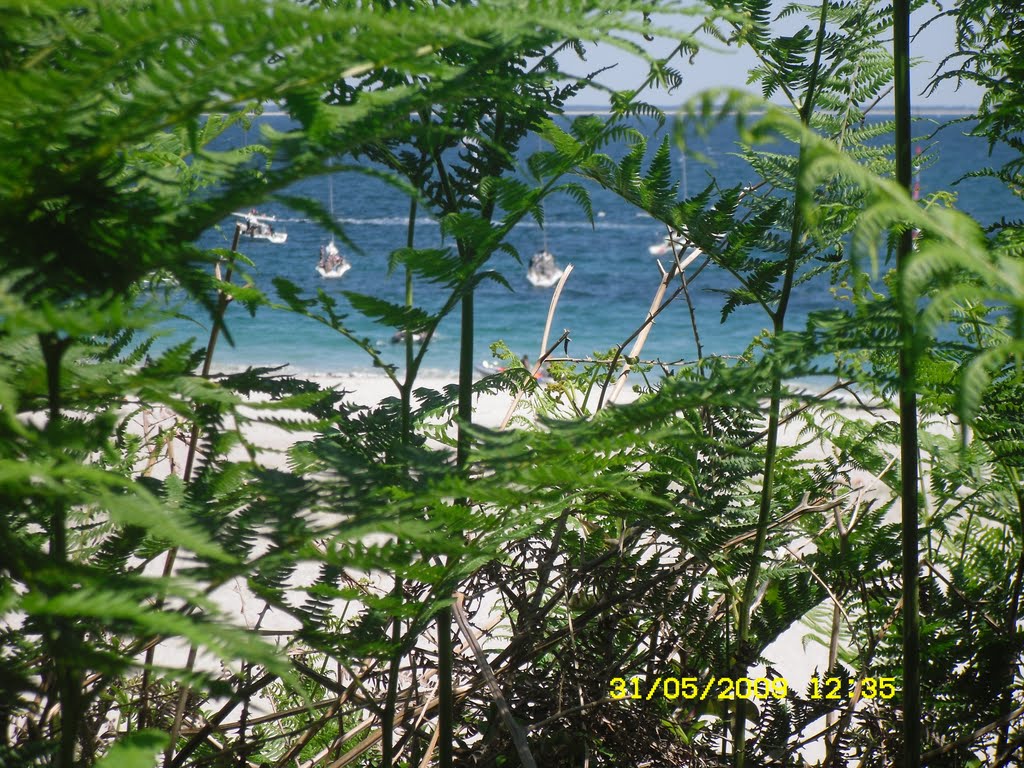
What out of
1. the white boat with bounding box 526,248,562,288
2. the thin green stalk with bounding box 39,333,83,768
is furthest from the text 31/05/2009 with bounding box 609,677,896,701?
the white boat with bounding box 526,248,562,288

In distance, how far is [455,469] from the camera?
1.91 ft

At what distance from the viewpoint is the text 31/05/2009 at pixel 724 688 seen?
98 centimetres

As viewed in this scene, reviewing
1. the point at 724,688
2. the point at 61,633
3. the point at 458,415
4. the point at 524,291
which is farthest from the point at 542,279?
the point at 61,633

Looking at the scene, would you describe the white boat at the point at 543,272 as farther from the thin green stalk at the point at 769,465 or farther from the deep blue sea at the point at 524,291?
the thin green stalk at the point at 769,465

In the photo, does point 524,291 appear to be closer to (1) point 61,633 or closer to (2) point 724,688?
(2) point 724,688

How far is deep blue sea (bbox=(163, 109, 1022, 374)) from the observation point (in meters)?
9.04

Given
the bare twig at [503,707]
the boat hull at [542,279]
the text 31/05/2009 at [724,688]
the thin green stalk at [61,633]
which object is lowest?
the text 31/05/2009 at [724,688]

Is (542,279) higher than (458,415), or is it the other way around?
(542,279)

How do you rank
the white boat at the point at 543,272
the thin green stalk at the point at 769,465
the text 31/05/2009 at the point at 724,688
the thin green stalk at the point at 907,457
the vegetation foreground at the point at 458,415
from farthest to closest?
the white boat at the point at 543,272
the text 31/05/2009 at the point at 724,688
the thin green stalk at the point at 769,465
the thin green stalk at the point at 907,457
the vegetation foreground at the point at 458,415

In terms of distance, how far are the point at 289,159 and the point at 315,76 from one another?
0.18 feet

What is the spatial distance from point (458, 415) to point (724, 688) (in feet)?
1.92

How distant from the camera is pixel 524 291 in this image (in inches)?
597

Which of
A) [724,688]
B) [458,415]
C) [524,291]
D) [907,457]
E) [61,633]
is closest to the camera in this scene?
[61,633]

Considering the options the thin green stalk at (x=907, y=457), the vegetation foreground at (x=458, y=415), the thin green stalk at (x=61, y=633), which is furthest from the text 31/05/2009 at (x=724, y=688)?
the thin green stalk at (x=61, y=633)
